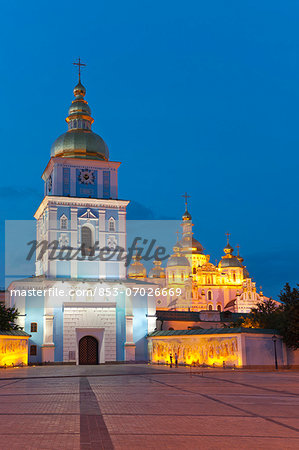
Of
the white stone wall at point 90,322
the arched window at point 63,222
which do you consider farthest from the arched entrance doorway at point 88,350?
the arched window at point 63,222

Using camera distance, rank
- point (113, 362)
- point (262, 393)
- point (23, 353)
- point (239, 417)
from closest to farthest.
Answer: point (239, 417)
point (262, 393)
point (23, 353)
point (113, 362)

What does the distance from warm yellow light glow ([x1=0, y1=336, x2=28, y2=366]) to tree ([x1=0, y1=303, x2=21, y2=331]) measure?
1.44 m

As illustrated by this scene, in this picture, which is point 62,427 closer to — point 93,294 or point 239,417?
point 239,417

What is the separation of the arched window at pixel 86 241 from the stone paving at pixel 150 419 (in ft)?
98.5

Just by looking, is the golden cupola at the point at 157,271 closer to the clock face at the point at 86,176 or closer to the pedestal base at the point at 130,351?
the clock face at the point at 86,176

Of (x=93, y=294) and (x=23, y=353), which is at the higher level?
(x=93, y=294)

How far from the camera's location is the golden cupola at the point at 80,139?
51062 millimetres

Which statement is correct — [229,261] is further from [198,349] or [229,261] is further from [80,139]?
[198,349]

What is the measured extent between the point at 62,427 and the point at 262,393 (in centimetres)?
870

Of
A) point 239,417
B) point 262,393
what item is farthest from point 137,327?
point 239,417

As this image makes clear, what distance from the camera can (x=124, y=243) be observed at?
49.7m

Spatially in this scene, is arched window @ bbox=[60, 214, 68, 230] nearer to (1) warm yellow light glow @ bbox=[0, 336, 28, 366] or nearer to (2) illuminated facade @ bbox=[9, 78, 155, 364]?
(2) illuminated facade @ bbox=[9, 78, 155, 364]

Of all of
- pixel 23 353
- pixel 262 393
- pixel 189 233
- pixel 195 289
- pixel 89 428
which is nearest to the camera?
pixel 89 428

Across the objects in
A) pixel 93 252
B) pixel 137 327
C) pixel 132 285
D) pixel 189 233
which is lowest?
pixel 137 327
